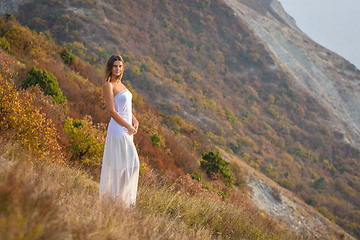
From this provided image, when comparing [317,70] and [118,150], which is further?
[317,70]

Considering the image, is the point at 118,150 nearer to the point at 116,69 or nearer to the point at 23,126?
the point at 116,69

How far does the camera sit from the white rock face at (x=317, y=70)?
38.0 m

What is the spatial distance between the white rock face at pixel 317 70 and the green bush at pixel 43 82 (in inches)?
1519

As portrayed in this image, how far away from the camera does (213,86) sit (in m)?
31.8

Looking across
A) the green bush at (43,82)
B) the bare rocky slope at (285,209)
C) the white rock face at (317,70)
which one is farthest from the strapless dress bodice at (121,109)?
the white rock face at (317,70)

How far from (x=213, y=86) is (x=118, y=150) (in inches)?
1188

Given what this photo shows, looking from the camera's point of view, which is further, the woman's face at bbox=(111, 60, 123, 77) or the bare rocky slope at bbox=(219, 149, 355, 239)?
the bare rocky slope at bbox=(219, 149, 355, 239)

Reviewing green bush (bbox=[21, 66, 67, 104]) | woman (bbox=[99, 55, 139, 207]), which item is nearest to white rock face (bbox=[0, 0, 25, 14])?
green bush (bbox=[21, 66, 67, 104])

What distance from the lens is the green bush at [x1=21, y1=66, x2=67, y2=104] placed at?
7410mm

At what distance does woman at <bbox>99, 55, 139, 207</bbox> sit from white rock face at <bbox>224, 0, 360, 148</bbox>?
131 feet

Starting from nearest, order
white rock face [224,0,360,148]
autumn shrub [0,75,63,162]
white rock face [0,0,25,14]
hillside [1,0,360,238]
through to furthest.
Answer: autumn shrub [0,75,63,162]
hillside [1,0,360,238]
white rock face [0,0,25,14]
white rock face [224,0,360,148]

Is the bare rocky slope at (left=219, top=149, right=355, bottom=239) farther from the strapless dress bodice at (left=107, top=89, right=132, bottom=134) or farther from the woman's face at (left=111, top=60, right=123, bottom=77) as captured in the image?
the woman's face at (left=111, top=60, right=123, bottom=77)

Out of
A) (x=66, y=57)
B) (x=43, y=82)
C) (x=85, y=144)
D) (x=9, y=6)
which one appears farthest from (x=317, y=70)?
(x=9, y=6)

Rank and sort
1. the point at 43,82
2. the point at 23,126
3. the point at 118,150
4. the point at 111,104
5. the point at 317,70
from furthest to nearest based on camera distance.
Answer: the point at 317,70, the point at 43,82, the point at 23,126, the point at 118,150, the point at 111,104
